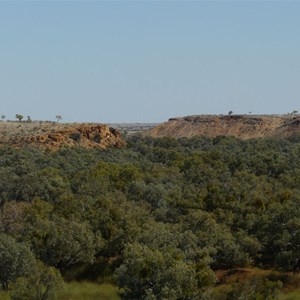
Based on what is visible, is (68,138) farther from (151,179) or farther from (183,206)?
(183,206)

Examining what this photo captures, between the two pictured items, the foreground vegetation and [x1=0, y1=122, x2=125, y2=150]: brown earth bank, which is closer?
the foreground vegetation

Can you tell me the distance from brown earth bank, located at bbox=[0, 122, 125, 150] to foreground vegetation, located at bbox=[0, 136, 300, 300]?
46.4 m

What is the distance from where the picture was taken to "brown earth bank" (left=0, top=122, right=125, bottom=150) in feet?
433

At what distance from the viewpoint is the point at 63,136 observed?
439 ft

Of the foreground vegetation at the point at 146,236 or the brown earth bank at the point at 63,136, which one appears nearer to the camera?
the foreground vegetation at the point at 146,236

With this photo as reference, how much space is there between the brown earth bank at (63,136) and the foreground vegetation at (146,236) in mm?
46366

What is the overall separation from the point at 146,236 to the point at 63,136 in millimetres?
88465

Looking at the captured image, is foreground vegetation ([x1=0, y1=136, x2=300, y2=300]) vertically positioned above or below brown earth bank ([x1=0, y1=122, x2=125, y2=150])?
below

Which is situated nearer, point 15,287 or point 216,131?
point 15,287

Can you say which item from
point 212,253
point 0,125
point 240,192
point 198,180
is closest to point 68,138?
point 0,125

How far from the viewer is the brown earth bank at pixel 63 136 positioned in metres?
132

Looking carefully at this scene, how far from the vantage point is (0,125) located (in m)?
155

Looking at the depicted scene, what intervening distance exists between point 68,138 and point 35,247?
8641cm

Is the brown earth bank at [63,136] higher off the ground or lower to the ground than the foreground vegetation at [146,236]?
higher
